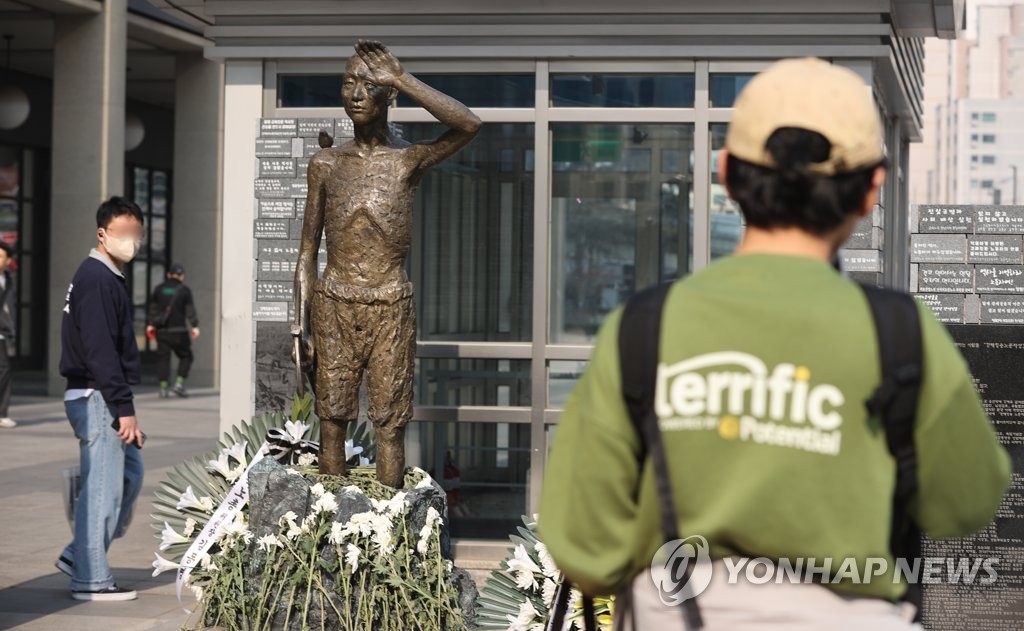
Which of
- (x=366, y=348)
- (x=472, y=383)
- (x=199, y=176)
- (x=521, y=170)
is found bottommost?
(x=472, y=383)

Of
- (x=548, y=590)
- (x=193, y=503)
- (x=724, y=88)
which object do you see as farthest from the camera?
(x=724, y=88)

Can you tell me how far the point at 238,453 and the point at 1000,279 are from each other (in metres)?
3.62

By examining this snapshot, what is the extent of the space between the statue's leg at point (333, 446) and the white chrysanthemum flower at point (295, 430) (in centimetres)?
35

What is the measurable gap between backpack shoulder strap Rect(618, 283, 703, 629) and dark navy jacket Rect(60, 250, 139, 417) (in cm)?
554

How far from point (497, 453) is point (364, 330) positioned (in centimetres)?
227

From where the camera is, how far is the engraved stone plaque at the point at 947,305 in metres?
6.57

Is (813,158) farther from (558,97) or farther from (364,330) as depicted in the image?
(558,97)

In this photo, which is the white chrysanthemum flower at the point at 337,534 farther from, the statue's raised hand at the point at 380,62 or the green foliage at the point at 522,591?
the statue's raised hand at the point at 380,62

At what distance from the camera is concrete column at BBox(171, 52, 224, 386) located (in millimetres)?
23781

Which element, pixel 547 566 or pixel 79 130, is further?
pixel 79 130

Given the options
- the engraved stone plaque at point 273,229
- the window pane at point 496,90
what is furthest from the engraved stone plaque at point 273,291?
the window pane at point 496,90

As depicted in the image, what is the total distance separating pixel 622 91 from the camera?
29.1ft

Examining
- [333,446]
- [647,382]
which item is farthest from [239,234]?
[647,382]

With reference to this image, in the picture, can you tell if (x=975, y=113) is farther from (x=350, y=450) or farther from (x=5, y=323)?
(x=350, y=450)
